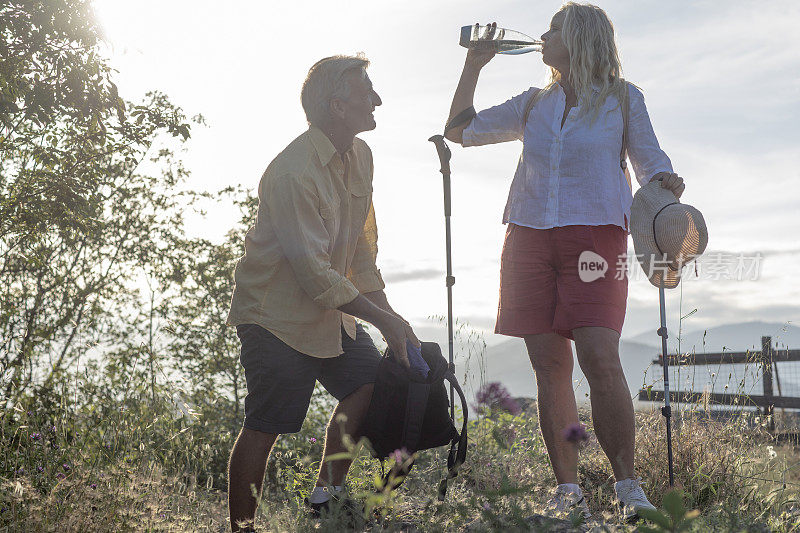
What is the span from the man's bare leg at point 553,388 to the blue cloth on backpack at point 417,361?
60 centimetres

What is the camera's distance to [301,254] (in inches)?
108

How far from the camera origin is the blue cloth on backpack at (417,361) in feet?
9.49

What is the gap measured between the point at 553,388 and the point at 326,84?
1.64 m

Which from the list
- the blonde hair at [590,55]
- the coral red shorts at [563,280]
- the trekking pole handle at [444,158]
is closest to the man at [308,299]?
the coral red shorts at [563,280]

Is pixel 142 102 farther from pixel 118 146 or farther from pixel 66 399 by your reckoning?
pixel 66 399

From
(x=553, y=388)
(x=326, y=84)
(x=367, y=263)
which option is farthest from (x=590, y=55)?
(x=553, y=388)

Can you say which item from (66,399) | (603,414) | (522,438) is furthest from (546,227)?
(66,399)

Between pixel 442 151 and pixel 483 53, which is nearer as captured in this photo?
pixel 483 53

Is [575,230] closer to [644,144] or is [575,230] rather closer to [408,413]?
[644,144]

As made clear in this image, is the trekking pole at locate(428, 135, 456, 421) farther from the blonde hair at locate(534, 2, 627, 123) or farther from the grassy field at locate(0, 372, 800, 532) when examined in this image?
the blonde hair at locate(534, 2, 627, 123)

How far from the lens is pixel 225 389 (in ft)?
22.5

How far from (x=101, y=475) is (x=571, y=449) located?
81.4 inches

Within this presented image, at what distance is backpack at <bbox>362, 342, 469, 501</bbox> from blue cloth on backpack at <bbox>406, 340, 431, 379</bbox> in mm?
22

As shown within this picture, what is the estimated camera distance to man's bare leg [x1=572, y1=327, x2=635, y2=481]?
3078 millimetres
